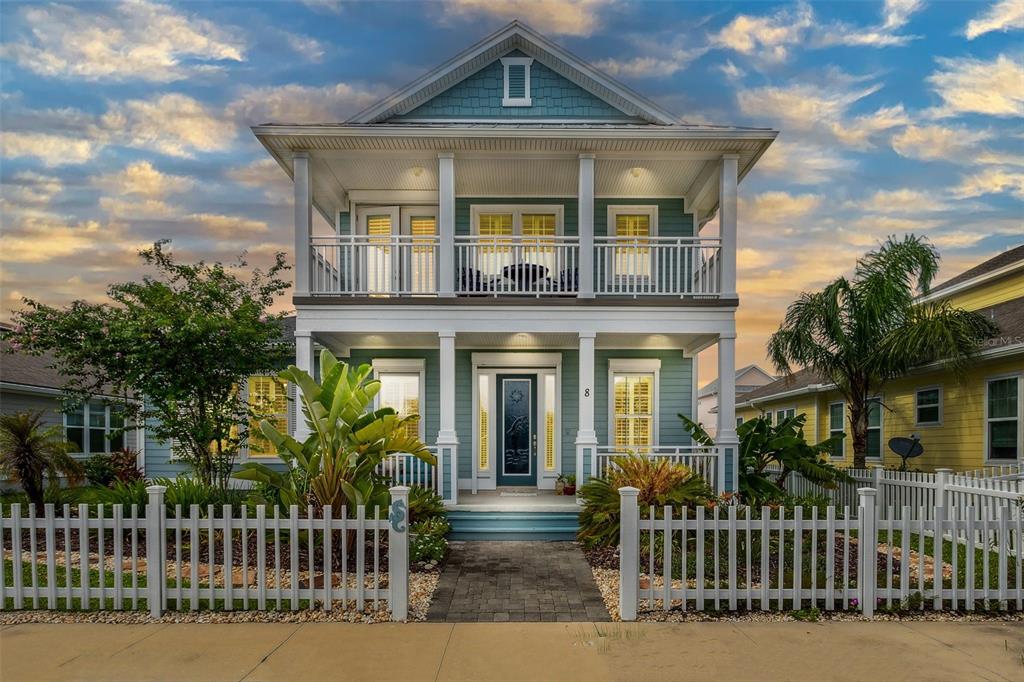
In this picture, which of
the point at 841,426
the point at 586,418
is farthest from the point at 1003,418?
the point at 586,418

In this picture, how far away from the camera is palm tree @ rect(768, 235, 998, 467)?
11570mm

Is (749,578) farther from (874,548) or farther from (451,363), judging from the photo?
(451,363)

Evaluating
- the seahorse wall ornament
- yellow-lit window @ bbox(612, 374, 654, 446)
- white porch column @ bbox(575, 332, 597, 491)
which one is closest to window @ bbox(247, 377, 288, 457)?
white porch column @ bbox(575, 332, 597, 491)

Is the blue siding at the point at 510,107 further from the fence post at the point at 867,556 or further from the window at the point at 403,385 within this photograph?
the fence post at the point at 867,556

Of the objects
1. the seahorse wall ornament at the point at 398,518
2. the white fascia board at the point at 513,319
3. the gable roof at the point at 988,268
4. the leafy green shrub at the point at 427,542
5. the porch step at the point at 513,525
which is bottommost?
the porch step at the point at 513,525

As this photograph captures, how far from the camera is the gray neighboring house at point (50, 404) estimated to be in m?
14.2

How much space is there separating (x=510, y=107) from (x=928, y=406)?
36.3ft

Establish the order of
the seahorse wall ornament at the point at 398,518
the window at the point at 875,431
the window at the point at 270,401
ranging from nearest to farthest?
1. the seahorse wall ornament at the point at 398,518
2. the window at the point at 270,401
3. the window at the point at 875,431

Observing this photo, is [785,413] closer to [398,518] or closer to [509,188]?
[509,188]

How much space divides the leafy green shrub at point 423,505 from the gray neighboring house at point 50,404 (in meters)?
7.42

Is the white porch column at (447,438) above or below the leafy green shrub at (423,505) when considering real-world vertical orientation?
above

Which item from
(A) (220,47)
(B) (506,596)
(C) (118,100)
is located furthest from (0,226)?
(B) (506,596)

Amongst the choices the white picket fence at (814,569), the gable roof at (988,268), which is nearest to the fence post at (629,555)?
the white picket fence at (814,569)

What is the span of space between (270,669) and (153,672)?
878mm
